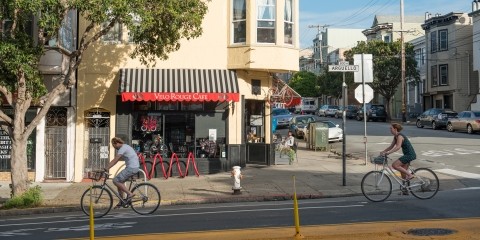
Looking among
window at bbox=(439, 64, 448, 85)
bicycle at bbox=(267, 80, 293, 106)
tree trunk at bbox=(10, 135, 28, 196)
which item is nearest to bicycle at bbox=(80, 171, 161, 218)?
tree trunk at bbox=(10, 135, 28, 196)

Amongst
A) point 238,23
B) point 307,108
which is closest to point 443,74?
point 307,108

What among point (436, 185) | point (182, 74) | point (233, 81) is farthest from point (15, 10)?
point (436, 185)

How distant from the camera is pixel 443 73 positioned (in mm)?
51344

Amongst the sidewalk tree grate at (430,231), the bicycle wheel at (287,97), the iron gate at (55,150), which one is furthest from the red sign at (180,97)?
the sidewalk tree grate at (430,231)

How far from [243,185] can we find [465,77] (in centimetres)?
3918

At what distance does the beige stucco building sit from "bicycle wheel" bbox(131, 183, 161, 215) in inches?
254

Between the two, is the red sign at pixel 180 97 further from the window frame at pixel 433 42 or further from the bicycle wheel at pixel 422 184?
the window frame at pixel 433 42

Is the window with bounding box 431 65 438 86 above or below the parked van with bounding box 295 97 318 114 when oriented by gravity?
above

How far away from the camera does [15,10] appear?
43.3 feet

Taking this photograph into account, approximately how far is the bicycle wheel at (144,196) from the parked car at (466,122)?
27051mm

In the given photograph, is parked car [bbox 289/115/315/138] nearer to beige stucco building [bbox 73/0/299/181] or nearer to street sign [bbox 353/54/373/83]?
beige stucco building [bbox 73/0/299/181]

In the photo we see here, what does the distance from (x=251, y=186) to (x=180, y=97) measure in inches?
156

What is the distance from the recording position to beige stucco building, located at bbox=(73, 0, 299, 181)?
1862 cm

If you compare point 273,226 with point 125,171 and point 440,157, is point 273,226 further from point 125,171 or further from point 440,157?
point 440,157
